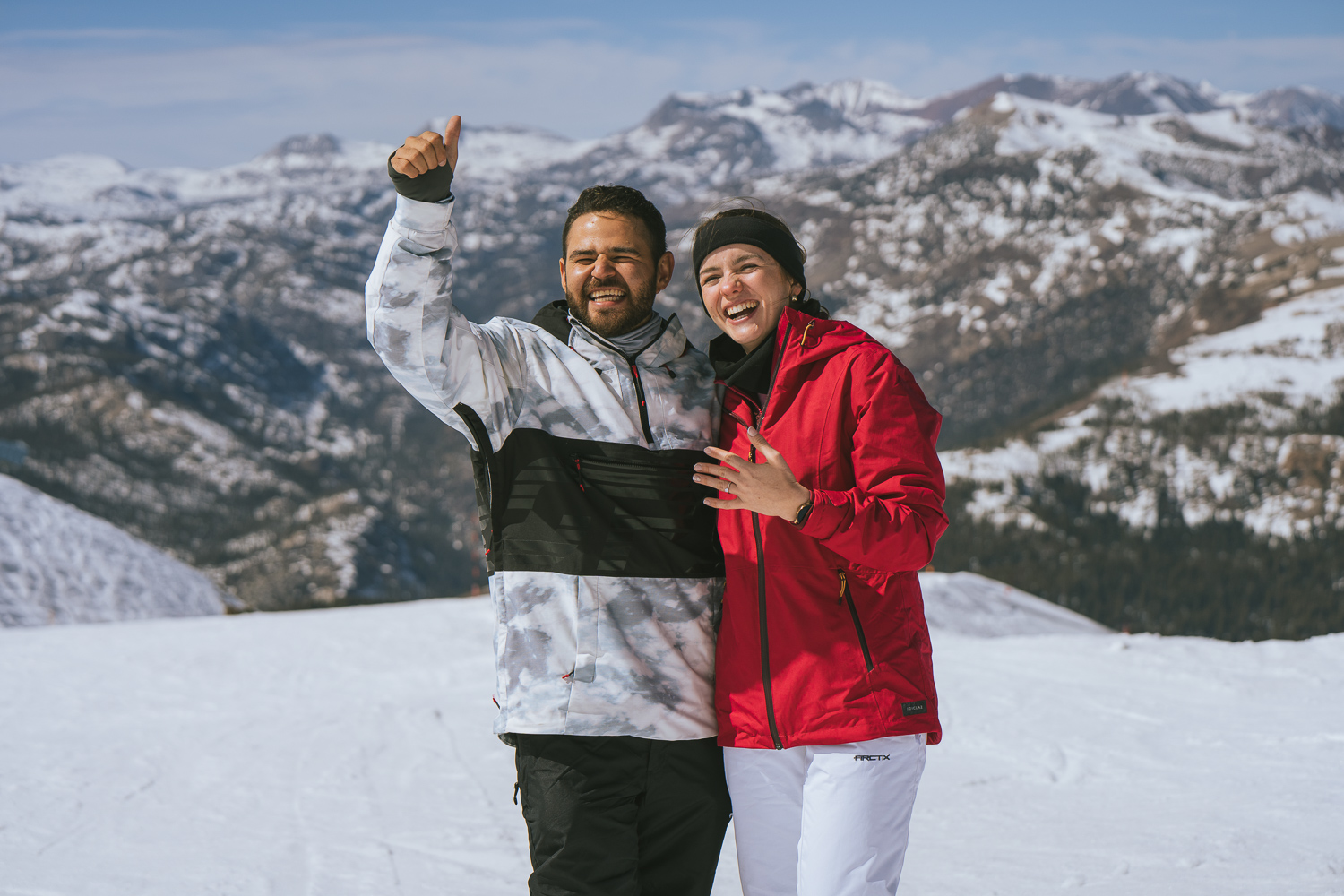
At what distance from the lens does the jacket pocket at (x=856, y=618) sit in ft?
10.9

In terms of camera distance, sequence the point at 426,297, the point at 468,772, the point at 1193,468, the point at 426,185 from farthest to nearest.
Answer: the point at 1193,468, the point at 468,772, the point at 426,297, the point at 426,185

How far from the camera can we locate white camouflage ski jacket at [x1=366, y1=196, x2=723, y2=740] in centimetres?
350

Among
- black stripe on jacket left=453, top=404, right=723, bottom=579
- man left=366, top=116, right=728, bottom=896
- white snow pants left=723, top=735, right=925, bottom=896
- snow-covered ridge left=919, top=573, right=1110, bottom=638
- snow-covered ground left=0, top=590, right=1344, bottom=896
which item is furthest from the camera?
snow-covered ridge left=919, top=573, right=1110, bottom=638

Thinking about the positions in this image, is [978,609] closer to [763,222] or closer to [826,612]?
[763,222]

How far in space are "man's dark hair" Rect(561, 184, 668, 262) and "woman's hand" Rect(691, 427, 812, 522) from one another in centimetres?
97

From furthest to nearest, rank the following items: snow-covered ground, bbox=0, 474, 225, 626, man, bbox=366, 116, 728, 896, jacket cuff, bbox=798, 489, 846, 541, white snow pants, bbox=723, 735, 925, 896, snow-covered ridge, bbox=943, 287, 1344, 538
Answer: snow-covered ridge, bbox=943, 287, 1344, 538 → snow-covered ground, bbox=0, 474, 225, 626 → man, bbox=366, 116, 728, 896 → white snow pants, bbox=723, 735, 925, 896 → jacket cuff, bbox=798, 489, 846, 541

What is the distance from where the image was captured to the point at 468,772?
8.66 metres

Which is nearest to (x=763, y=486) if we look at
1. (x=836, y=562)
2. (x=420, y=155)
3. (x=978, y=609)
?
(x=836, y=562)

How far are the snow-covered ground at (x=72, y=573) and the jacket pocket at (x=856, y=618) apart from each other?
188ft

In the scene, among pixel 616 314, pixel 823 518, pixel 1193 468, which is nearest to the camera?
pixel 823 518

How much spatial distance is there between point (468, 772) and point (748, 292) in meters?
6.35

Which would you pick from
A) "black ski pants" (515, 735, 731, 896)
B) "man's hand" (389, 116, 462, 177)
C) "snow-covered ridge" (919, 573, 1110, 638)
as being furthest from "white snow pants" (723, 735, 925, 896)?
"snow-covered ridge" (919, 573, 1110, 638)

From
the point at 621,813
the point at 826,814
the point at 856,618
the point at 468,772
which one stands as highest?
the point at 856,618

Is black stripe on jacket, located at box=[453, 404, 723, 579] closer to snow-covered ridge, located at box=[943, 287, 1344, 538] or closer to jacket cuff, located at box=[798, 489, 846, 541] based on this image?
jacket cuff, located at box=[798, 489, 846, 541]
